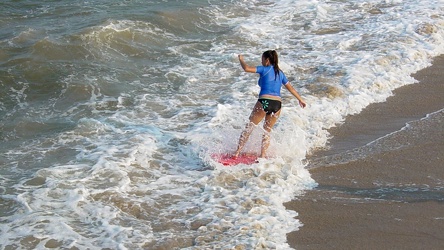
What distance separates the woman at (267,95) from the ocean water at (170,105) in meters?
0.25

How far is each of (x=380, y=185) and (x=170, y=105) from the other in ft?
15.2

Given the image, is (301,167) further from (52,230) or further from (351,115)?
(52,230)

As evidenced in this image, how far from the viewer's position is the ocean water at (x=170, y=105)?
761cm

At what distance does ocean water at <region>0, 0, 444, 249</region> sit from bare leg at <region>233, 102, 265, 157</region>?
239 mm

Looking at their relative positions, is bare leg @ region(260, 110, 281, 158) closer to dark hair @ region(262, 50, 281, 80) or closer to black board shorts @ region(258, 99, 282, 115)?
black board shorts @ region(258, 99, 282, 115)

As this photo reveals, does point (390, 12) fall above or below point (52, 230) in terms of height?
above

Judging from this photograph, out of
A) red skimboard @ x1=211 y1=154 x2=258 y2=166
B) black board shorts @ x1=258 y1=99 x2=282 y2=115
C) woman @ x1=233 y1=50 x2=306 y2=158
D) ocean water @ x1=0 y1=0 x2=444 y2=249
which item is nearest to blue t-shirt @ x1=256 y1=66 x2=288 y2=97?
woman @ x1=233 y1=50 x2=306 y2=158

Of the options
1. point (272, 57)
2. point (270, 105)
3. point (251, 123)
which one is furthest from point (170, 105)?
point (272, 57)

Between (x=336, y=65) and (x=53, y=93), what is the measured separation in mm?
5740

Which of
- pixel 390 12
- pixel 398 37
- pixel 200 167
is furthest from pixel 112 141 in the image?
pixel 390 12

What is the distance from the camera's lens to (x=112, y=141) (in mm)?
10055

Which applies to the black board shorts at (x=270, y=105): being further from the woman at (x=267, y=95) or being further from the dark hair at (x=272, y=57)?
the dark hair at (x=272, y=57)

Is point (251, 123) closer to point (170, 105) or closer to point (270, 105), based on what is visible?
point (270, 105)

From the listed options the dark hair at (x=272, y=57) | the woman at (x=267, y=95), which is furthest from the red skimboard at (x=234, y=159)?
the dark hair at (x=272, y=57)
